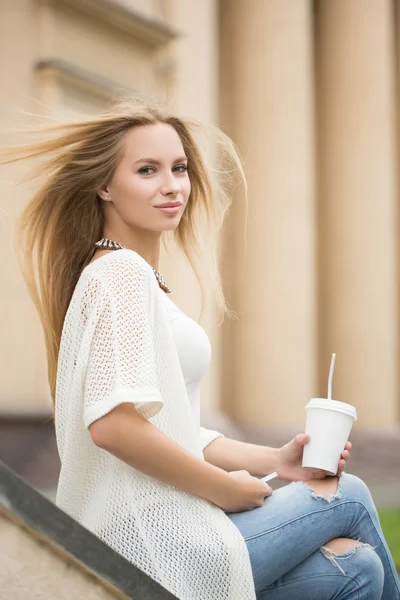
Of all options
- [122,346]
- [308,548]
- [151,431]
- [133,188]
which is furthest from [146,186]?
[308,548]

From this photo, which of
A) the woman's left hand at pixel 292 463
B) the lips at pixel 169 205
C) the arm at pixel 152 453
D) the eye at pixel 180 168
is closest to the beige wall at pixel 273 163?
the eye at pixel 180 168

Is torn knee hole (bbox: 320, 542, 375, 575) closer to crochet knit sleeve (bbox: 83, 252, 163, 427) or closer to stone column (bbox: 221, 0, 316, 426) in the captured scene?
crochet knit sleeve (bbox: 83, 252, 163, 427)

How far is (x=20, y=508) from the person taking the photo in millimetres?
1347

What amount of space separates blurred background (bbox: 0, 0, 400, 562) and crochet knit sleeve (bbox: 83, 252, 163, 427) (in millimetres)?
4495

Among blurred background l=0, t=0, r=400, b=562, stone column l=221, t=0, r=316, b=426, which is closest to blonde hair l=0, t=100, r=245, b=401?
blurred background l=0, t=0, r=400, b=562

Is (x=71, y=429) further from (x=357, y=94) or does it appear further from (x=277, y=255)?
(x=357, y=94)

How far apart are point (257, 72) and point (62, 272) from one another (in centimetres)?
881

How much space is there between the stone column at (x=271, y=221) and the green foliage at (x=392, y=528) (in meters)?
4.17

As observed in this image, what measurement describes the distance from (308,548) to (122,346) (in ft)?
1.86

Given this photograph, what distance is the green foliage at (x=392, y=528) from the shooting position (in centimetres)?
452

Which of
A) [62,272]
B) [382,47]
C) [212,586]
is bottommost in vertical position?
[212,586]

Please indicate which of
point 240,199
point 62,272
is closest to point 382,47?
point 240,199

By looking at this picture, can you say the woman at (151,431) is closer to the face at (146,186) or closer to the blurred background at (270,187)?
the face at (146,186)

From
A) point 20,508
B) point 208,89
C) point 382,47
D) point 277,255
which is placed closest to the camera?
point 20,508
